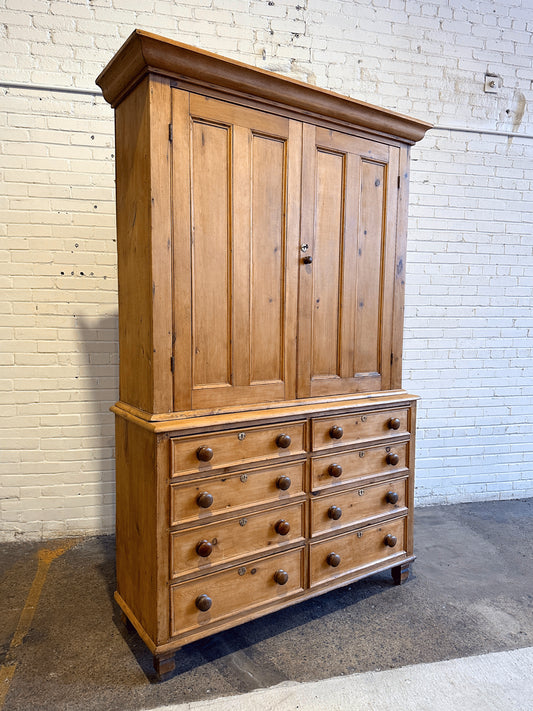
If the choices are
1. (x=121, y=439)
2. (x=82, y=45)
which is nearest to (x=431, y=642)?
(x=121, y=439)

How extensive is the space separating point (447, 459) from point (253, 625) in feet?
7.25

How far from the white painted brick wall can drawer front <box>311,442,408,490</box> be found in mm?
1201

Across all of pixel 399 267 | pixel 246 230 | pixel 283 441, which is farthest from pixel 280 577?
pixel 399 267

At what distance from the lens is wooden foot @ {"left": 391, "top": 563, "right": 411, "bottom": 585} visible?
8.60ft

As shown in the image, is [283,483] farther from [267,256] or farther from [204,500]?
[267,256]

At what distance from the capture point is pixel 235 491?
6.60 ft

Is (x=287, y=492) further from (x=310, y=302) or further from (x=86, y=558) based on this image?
(x=86, y=558)

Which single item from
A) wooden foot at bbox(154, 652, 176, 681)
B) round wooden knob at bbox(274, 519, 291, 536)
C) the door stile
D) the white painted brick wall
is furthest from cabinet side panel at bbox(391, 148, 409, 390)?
wooden foot at bbox(154, 652, 176, 681)

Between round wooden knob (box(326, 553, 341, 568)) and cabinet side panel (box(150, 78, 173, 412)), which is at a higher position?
cabinet side panel (box(150, 78, 173, 412))

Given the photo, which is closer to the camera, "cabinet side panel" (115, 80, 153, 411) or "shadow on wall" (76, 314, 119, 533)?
"cabinet side panel" (115, 80, 153, 411)

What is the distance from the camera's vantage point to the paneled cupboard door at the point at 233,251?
186 cm

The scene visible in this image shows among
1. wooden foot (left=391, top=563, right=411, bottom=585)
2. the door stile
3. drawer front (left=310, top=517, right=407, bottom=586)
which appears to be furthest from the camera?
wooden foot (left=391, top=563, right=411, bottom=585)

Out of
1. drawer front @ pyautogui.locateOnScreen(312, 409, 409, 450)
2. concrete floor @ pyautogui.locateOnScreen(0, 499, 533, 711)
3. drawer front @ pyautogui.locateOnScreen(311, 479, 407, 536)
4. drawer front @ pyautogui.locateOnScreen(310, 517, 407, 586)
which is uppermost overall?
drawer front @ pyautogui.locateOnScreen(312, 409, 409, 450)

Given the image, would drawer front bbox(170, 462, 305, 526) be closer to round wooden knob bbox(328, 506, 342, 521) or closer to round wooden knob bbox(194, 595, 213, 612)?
round wooden knob bbox(328, 506, 342, 521)
